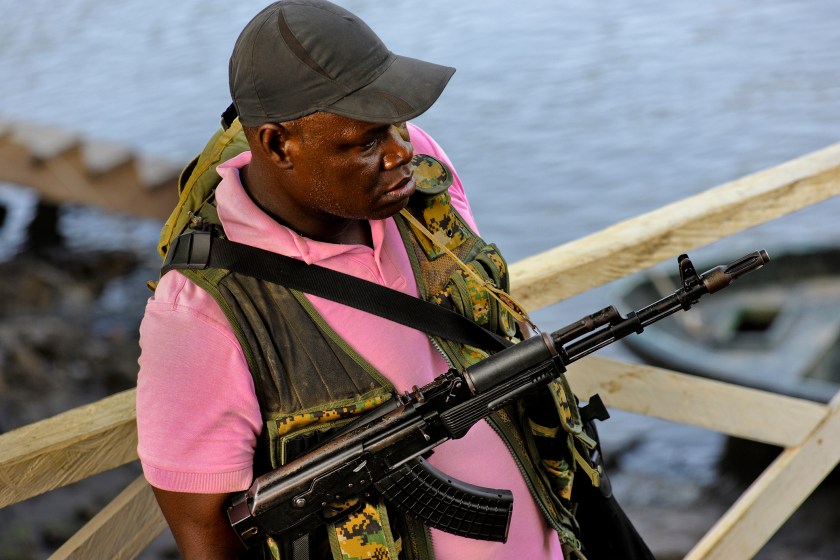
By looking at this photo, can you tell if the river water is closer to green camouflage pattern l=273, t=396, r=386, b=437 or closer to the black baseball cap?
green camouflage pattern l=273, t=396, r=386, b=437

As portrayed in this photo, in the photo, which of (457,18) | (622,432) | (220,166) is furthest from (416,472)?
(457,18)

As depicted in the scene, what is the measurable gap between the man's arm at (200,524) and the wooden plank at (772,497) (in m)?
1.38

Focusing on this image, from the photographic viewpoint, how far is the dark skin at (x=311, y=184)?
59.6 inches

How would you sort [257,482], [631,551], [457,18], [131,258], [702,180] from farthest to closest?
[457,18] → [131,258] → [702,180] → [631,551] → [257,482]

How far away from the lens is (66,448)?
6.59 ft

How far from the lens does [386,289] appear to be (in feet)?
5.49

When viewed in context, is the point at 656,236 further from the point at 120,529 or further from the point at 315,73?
the point at 120,529

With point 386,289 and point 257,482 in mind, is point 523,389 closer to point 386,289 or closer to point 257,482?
point 386,289

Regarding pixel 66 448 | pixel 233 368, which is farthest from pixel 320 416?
pixel 66 448

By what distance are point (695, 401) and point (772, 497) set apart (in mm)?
310

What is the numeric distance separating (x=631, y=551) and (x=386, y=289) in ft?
2.47

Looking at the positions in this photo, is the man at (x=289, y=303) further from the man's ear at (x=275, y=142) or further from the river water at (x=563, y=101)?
the river water at (x=563, y=101)

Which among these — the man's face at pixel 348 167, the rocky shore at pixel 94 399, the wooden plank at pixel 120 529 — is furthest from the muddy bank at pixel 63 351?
the man's face at pixel 348 167

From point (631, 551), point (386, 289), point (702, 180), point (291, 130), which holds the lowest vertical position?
point (702, 180)
